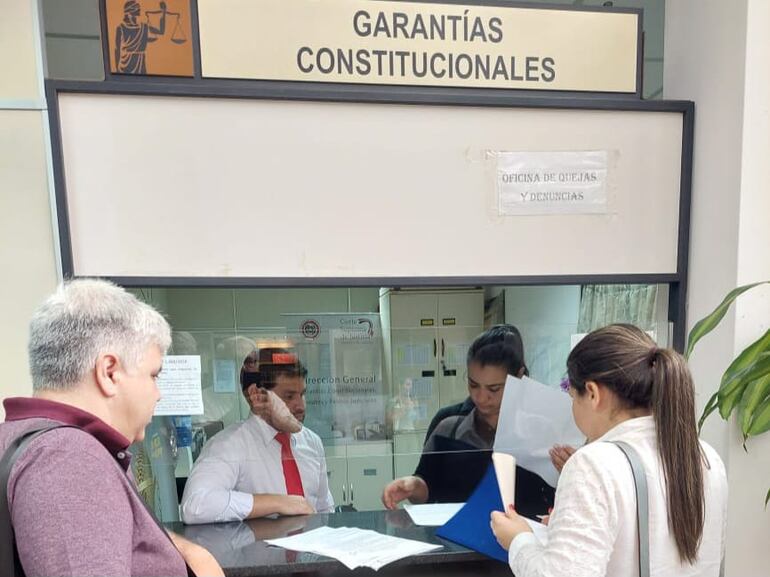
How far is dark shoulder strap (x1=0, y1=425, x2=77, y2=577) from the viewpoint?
64 centimetres

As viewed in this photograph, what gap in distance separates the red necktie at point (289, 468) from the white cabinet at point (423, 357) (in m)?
0.39

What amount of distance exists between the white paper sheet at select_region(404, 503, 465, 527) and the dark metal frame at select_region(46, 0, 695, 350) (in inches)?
31.3

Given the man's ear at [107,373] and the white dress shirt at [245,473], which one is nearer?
the man's ear at [107,373]

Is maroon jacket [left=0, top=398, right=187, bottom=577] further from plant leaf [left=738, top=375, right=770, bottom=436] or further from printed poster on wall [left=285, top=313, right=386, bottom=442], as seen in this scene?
plant leaf [left=738, top=375, right=770, bottom=436]

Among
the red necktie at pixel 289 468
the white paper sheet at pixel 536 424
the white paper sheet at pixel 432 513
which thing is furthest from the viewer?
the red necktie at pixel 289 468

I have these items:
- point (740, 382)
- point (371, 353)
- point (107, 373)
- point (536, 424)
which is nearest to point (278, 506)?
point (371, 353)

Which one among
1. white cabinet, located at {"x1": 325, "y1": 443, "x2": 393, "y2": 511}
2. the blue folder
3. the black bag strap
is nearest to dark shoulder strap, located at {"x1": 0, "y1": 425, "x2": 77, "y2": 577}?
the black bag strap

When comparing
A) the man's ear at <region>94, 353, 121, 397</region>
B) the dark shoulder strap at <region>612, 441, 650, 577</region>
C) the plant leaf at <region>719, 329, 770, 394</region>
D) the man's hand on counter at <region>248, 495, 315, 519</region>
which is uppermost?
the man's ear at <region>94, 353, 121, 397</region>

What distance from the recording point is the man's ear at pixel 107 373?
2.48 feet

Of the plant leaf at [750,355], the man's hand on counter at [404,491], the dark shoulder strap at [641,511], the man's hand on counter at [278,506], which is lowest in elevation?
the man's hand on counter at [404,491]

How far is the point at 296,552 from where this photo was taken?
1368 mm

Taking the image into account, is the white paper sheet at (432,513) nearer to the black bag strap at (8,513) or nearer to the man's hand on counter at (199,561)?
Result: the man's hand on counter at (199,561)

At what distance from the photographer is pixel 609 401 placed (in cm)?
99

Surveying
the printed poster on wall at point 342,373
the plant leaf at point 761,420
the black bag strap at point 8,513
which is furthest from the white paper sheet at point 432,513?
the black bag strap at point 8,513
